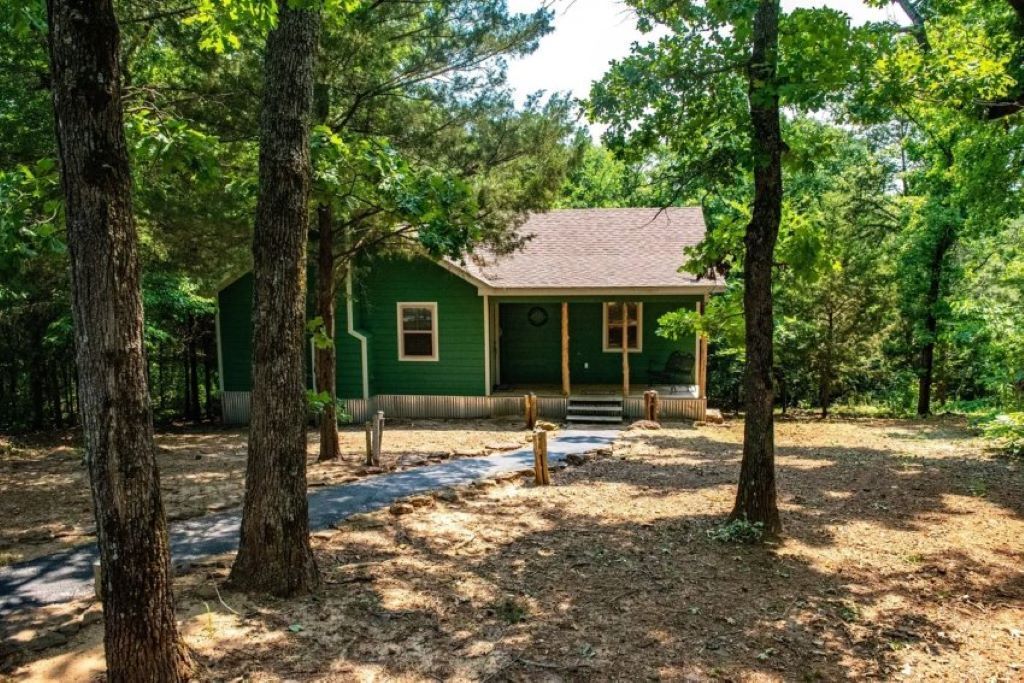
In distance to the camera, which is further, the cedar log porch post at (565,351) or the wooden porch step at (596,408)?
the cedar log porch post at (565,351)

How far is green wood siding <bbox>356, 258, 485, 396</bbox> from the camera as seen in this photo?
16.9 meters

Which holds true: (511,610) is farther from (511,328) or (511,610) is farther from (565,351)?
(511,328)

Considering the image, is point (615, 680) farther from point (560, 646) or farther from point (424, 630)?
point (424, 630)

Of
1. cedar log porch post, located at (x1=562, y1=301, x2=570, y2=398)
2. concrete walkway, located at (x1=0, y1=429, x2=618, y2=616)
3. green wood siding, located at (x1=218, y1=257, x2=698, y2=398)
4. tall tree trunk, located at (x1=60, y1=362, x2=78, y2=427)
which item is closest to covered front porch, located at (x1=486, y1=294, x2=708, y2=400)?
green wood siding, located at (x1=218, y1=257, x2=698, y2=398)

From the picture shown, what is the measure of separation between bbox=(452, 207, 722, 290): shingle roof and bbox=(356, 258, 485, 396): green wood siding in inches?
32.6

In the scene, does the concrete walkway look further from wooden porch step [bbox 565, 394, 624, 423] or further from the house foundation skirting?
the house foundation skirting

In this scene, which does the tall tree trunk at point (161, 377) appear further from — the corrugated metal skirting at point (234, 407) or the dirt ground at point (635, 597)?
the dirt ground at point (635, 597)

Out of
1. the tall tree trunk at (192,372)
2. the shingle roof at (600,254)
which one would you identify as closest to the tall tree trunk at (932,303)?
the shingle roof at (600,254)

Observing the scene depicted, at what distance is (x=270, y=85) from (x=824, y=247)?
7.25 m

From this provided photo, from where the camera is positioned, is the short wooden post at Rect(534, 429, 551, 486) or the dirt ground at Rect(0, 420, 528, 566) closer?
the dirt ground at Rect(0, 420, 528, 566)

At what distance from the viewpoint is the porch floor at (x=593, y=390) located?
16984mm

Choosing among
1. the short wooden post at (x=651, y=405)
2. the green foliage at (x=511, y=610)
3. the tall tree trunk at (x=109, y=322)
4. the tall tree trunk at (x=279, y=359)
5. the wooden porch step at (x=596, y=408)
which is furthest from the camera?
the wooden porch step at (x=596, y=408)

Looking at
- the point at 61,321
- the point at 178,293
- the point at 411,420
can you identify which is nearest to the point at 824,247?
the point at 411,420

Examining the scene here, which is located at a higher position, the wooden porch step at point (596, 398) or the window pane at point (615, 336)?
the window pane at point (615, 336)
